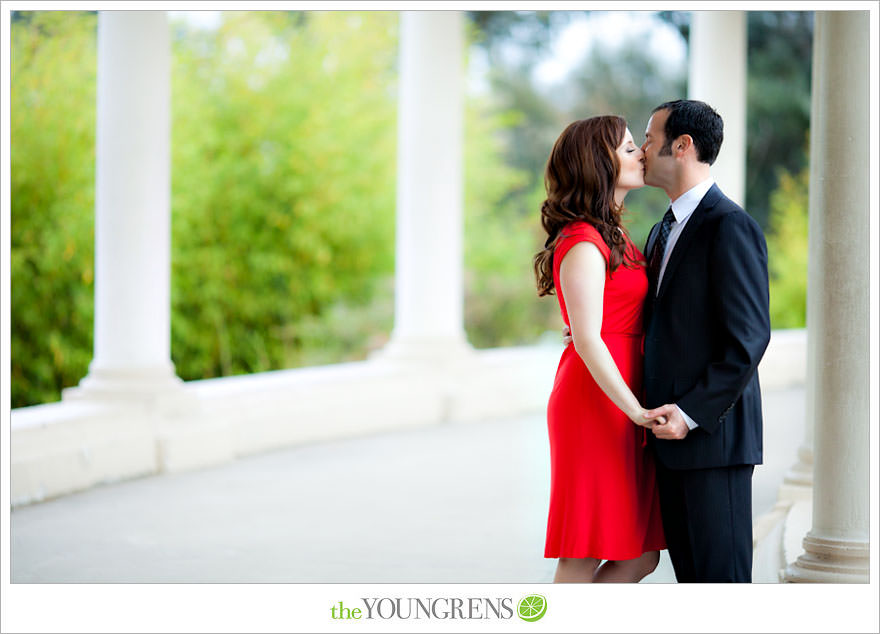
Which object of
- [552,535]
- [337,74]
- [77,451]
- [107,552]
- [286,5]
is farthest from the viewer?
[337,74]

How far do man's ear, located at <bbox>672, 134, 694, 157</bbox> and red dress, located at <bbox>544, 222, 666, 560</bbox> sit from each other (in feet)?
1.59

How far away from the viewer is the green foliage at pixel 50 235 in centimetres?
1491

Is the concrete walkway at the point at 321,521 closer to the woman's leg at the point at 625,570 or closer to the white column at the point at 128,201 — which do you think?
the white column at the point at 128,201

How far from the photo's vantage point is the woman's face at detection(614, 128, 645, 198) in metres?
4.75

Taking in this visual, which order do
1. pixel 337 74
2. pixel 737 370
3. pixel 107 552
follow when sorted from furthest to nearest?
pixel 337 74
pixel 107 552
pixel 737 370

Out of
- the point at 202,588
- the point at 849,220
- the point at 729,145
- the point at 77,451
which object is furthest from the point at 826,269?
the point at 729,145

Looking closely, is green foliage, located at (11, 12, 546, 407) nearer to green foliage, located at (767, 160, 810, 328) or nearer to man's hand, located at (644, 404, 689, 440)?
green foliage, located at (767, 160, 810, 328)

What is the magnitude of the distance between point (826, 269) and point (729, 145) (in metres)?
10.6

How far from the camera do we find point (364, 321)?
65.5ft

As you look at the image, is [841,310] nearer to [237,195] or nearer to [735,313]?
[735,313]

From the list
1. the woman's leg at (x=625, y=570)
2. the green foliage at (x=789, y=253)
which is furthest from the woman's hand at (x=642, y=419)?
the green foliage at (x=789, y=253)

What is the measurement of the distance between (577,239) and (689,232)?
19.8 inches

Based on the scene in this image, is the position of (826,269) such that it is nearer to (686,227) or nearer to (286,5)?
(686,227)

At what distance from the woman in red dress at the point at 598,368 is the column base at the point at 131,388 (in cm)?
659
